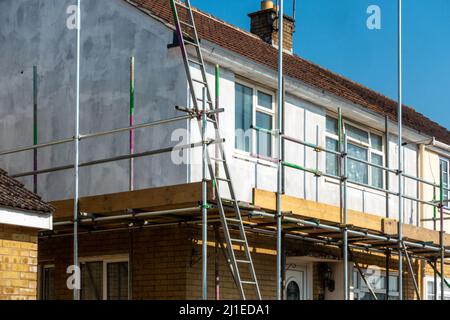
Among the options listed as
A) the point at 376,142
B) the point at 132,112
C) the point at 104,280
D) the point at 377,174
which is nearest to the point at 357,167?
the point at 377,174

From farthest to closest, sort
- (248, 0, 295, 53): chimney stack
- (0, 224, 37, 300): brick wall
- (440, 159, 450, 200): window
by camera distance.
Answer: (440, 159, 450, 200): window → (248, 0, 295, 53): chimney stack → (0, 224, 37, 300): brick wall

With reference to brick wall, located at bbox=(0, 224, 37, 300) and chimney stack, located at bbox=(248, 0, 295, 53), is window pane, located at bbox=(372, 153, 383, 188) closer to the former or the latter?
chimney stack, located at bbox=(248, 0, 295, 53)

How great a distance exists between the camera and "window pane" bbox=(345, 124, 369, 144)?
20.0 meters

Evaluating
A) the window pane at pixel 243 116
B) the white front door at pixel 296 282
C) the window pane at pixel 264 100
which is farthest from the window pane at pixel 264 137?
the white front door at pixel 296 282

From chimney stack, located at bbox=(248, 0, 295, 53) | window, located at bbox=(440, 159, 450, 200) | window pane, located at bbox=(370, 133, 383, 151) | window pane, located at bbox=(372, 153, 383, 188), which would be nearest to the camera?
window pane, located at bbox=(372, 153, 383, 188)

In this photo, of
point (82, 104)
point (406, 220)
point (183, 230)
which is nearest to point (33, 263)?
point (183, 230)

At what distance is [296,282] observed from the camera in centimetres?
1836

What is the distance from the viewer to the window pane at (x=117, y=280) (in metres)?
16.3

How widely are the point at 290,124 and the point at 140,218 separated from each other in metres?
4.48

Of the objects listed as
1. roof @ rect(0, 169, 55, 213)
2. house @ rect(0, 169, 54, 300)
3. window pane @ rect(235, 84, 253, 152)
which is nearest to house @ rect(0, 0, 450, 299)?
window pane @ rect(235, 84, 253, 152)

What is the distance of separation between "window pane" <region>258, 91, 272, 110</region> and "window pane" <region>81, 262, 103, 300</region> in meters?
4.11

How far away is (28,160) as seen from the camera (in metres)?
18.0

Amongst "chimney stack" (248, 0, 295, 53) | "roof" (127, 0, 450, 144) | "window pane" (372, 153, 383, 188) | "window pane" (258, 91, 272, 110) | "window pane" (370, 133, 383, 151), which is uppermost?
"chimney stack" (248, 0, 295, 53)

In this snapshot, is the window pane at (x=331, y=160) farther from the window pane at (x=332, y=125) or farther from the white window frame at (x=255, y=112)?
the white window frame at (x=255, y=112)
